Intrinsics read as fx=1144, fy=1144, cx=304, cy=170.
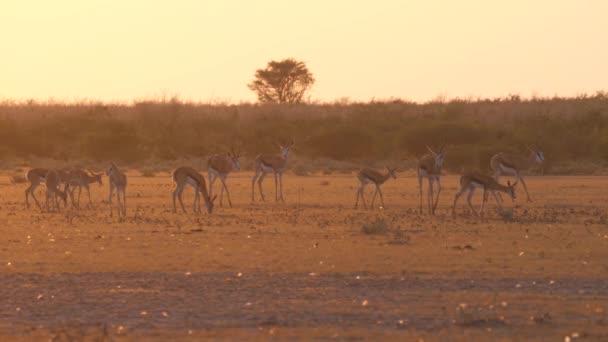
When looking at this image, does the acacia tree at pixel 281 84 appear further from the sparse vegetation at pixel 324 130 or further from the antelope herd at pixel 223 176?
the antelope herd at pixel 223 176

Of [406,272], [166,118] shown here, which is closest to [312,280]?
[406,272]

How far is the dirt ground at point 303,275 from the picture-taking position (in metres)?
10.5

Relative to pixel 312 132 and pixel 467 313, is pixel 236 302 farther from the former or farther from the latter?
pixel 312 132

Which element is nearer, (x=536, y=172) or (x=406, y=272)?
(x=406, y=272)

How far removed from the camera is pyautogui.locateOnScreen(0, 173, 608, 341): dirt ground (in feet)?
34.6

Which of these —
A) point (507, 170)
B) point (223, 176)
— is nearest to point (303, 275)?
point (223, 176)

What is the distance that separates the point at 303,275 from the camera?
14055mm

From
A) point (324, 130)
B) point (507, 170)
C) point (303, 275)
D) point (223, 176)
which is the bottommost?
point (303, 275)

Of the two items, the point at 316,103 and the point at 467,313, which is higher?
the point at 316,103

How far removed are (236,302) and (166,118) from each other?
185 feet

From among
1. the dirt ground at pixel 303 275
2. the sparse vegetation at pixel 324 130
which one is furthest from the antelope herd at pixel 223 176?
the sparse vegetation at pixel 324 130

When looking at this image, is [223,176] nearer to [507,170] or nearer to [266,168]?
[266,168]

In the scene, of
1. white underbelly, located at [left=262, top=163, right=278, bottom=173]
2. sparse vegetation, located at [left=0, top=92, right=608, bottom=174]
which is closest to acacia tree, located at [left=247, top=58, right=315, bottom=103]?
sparse vegetation, located at [left=0, top=92, right=608, bottom=174]

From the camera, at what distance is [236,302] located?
11922 mm
